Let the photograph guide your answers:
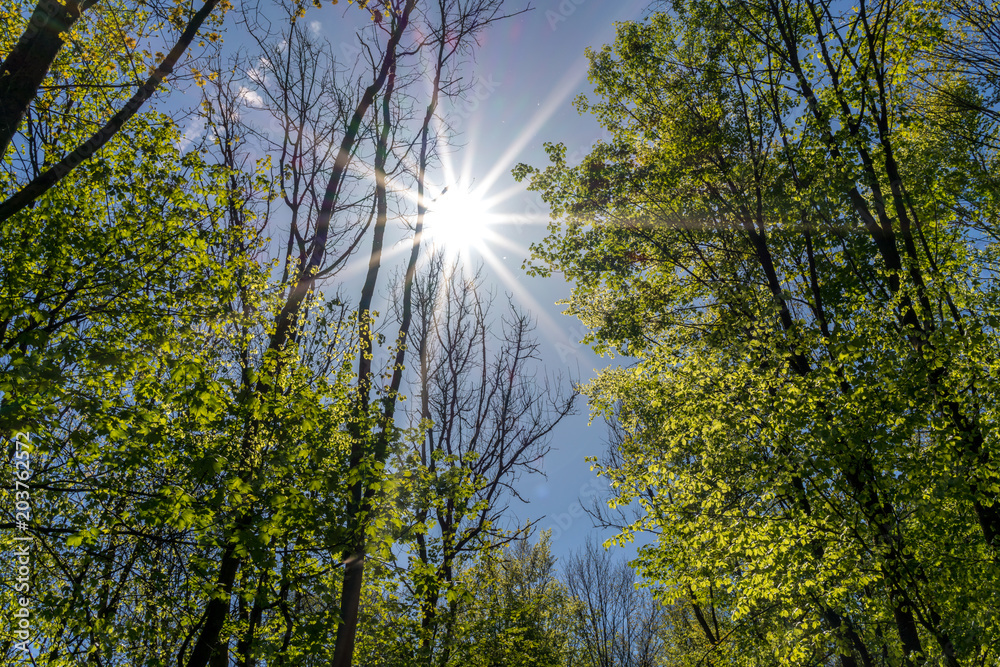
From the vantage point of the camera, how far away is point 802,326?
7445 mm

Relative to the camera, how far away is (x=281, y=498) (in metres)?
4.73

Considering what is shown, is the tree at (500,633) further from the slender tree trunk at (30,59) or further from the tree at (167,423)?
the slender tree trunk at (30,59)

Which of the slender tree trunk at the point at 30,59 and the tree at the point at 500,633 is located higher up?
the slender tree trunk at the point at 30,59

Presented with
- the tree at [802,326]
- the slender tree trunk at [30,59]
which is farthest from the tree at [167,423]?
the tree at [802,326]

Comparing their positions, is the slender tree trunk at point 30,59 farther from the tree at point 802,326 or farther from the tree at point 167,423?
the tree at point 802,326

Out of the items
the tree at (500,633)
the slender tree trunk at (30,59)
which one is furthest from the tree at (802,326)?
the slender tree trunk at (30,59)

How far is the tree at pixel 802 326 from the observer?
240 inches

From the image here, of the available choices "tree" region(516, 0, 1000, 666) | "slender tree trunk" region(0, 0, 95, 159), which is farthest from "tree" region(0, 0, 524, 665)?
"tree" region(516, 0, 1000, 666)

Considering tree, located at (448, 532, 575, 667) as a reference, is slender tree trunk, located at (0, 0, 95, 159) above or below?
above

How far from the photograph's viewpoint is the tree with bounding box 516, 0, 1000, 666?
6086 mm

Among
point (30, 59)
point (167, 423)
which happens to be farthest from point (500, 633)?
point (30, 59)

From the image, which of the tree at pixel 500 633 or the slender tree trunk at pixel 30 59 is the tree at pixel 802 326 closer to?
the tree at pixel 500 633

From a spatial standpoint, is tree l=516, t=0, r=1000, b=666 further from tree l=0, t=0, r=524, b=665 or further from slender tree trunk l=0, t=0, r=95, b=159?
slender tree trunk l=0, t=0, r=95, b=159

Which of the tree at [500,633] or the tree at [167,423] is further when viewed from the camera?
the tree at [500,633]
